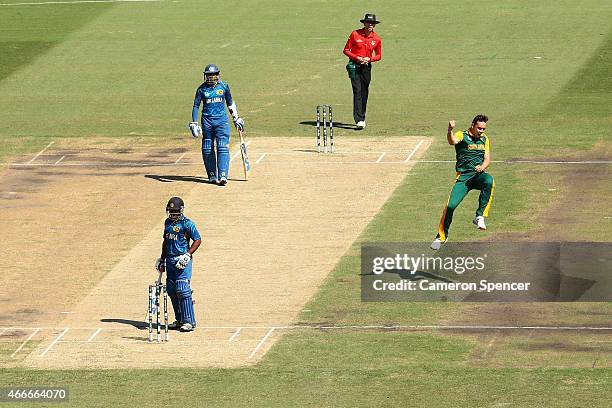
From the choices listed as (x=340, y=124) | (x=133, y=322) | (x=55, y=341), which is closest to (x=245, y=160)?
(x=340, y=124)

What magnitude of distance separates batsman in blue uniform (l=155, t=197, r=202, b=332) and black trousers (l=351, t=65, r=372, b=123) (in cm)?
1448

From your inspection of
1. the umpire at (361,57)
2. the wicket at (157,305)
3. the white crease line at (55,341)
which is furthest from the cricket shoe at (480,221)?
the umpire at (361,57)

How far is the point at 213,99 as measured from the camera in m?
34.6

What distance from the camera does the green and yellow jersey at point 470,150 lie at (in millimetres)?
28531

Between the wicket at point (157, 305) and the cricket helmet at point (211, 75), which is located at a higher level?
the cricket helmet at point (211, 75)

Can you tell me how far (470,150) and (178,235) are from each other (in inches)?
211

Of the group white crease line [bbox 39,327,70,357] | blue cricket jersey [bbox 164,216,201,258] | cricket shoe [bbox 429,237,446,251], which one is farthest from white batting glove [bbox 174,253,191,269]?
cricket shoe [bbox 429,237,446,251]

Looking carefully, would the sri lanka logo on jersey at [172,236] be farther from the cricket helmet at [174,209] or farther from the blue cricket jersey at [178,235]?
the cricket helmet at [174,209]

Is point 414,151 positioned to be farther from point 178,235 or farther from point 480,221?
point 178,235

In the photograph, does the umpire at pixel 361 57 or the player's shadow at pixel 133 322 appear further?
the umpire at pixel 361 57

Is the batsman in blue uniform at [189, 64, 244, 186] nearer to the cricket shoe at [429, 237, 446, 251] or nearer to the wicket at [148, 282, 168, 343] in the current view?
the cricket shoe at [429, 237, 446, 251]

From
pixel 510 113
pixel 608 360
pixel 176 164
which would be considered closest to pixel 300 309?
pixel 608 360

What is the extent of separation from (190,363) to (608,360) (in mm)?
5510

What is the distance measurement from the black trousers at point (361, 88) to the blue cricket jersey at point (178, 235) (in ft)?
47.5
